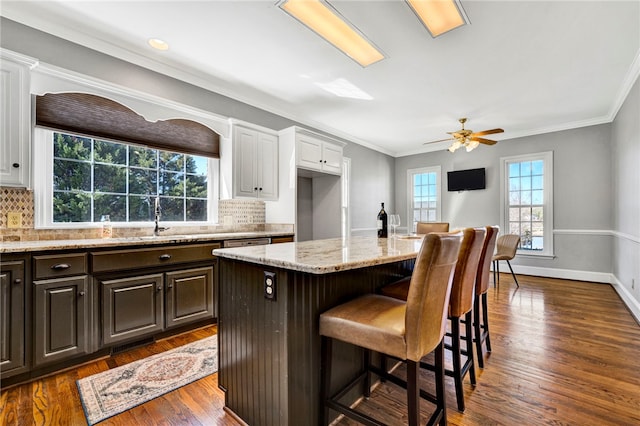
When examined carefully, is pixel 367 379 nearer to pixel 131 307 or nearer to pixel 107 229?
pixel 131 307

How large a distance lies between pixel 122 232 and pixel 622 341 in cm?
477

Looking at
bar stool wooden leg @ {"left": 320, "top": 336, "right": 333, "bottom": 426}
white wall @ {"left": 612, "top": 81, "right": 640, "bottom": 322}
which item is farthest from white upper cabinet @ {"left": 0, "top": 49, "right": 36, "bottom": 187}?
white wall @ {"left": 612, "top": 81, "right": 640, "bottom": 322}

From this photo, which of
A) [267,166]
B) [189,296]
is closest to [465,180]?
[267,166]

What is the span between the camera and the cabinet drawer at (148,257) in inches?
89.0

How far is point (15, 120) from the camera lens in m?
2.15

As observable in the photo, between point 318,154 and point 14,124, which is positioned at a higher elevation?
point 318,154

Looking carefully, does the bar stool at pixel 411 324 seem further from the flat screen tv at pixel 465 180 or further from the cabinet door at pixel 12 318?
the flat screen tv at pixel 465 180

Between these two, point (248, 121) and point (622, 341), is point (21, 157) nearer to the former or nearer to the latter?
point (248, 121)

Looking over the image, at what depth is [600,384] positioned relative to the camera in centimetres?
196

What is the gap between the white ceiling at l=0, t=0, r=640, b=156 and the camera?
228 centimetres

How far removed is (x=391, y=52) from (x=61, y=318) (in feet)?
11.6

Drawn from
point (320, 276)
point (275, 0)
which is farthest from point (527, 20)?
point (320, 276)

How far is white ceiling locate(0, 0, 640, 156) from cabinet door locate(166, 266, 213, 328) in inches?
83.8

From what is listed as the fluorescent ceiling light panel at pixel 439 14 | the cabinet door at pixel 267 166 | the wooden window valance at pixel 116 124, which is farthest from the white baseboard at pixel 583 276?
the wooden window valance at pixel 116 124
